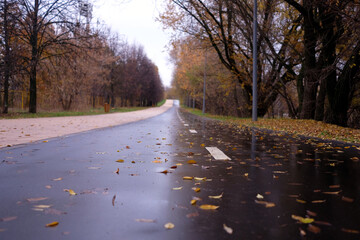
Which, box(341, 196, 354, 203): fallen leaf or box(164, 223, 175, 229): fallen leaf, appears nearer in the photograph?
box(164, 223, 175, 229): fallen leaf

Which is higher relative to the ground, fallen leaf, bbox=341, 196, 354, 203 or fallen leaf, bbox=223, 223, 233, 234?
fallen leaf, bbox=341, 196, 354, 203

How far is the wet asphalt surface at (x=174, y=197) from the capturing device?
8.80 feet

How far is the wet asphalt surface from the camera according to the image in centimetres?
268

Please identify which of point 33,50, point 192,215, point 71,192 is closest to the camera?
point 192,215

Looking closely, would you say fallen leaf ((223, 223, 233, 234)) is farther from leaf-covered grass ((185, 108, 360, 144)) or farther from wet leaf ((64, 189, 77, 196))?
leaf-covered grass ((185, 108, 360, 144))

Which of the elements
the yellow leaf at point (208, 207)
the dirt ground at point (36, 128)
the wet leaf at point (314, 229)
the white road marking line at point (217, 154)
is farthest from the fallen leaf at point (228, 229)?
the dirt ground at point (36, 128)

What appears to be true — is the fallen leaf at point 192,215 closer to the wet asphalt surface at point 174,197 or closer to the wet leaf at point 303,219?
the wet asphalt surface at point 174,197

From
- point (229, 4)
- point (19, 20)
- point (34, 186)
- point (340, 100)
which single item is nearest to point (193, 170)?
point (34, 186)

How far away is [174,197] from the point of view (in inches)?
144

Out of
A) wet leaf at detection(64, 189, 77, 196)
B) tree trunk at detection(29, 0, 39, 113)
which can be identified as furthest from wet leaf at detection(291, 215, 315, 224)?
tree trunk at detection(29, 0, 39, 113)

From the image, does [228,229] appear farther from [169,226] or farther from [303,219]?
[303,219]

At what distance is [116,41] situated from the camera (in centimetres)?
5766

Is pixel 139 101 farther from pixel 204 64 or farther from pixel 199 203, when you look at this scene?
pixel 199 203

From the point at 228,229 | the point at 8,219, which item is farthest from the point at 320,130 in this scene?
the point at 8,219
